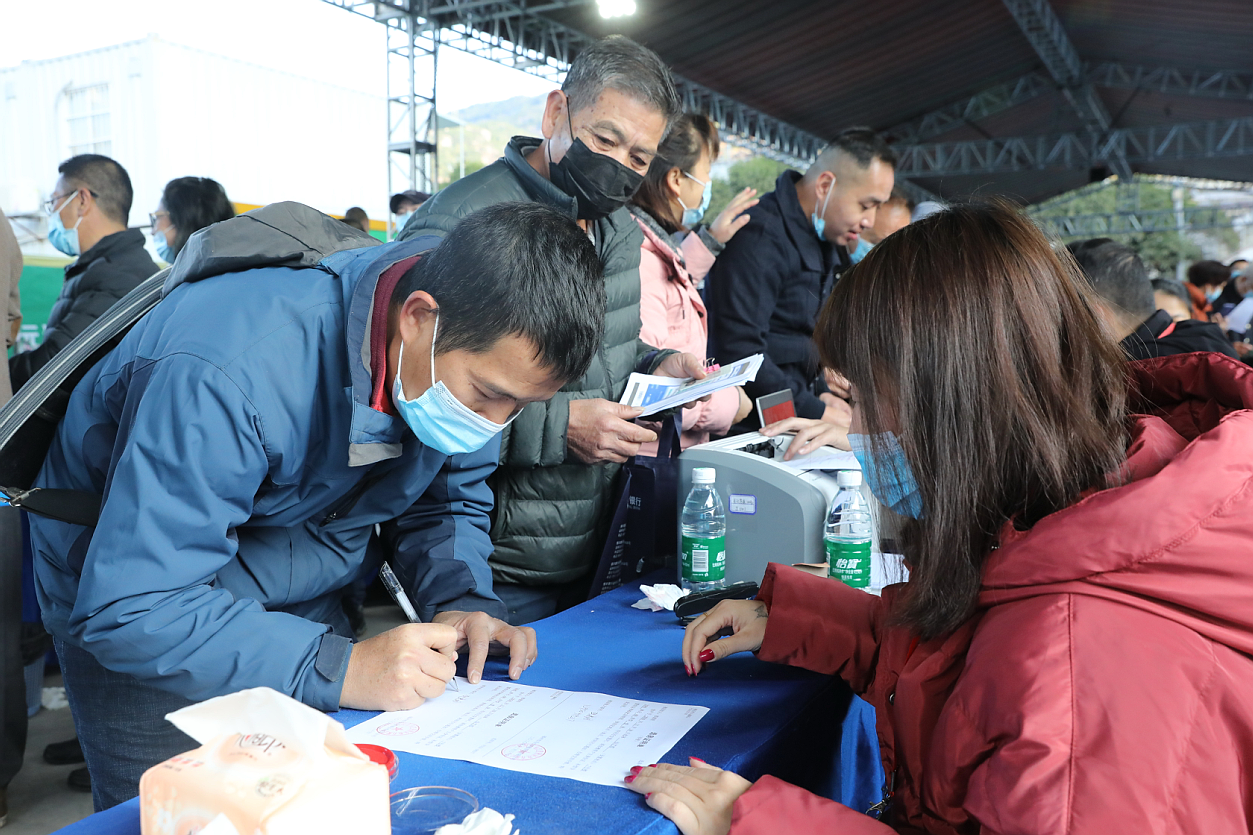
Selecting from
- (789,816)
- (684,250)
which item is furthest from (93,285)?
(789,816)

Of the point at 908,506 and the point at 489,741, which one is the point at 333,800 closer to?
the point at 489,741

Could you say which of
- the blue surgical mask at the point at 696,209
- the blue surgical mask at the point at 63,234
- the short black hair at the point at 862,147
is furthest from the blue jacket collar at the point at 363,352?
the blue surgical mask at the point at 63,234

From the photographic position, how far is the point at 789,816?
2.79 ft

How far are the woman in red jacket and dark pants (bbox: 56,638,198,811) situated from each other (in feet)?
2.41

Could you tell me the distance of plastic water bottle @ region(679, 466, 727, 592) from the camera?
1677 mm

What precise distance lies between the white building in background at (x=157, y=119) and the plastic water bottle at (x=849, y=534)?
517 centimetres

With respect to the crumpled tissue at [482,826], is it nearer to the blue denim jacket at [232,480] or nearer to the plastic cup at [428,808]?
the plastic cup at [428,808]

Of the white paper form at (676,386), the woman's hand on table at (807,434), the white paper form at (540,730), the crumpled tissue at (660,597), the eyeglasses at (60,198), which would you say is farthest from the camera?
the eyeglasses at (60,198)

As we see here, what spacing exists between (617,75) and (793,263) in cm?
104

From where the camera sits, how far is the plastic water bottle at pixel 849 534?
5.32ft

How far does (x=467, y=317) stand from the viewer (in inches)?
44.6

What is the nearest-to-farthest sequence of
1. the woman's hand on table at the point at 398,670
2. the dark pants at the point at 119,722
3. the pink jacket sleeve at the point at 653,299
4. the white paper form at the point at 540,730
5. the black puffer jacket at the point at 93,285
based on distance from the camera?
the white paper form at the point at 540,730 → the woman's hand on table at the point at 398,670 → the dark pants at the point at 119,722 → the pink jacket sleeve at the point at 653,299 → the black puffer jacket at the point at 93,285

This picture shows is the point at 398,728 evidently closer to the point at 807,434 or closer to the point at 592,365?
the point at 592,365

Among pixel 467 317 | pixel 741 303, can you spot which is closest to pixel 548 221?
pixel 467 317
